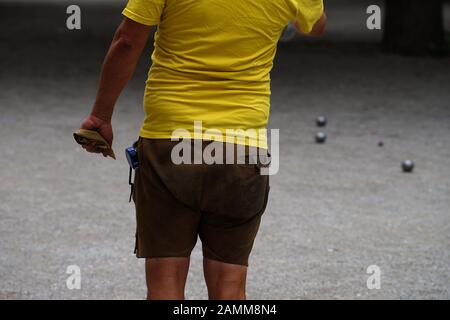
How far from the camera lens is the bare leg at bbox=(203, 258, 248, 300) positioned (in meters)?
3.52

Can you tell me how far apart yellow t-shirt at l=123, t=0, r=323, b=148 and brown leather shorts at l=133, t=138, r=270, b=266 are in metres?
0.08

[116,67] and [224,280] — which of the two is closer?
[116,67]

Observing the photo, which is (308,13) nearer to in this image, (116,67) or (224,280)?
(116,67)

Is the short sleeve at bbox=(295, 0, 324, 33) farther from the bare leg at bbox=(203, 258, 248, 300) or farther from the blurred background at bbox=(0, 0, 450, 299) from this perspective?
the blurred background at bbox=(0, 0, 450, 299)

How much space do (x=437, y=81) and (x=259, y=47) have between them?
36.8 ft

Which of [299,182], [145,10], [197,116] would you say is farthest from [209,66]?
[299,182]

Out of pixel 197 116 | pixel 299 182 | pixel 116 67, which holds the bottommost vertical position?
pixel 299 182

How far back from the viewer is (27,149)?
365 inches

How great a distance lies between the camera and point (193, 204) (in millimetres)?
3441

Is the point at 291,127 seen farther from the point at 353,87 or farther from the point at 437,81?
the point at 437,81

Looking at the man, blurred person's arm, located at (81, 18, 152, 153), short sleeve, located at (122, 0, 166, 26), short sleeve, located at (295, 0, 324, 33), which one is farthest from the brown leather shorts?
short sleeve, located at (295, 0, 324, 33)

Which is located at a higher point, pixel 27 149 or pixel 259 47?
pixel 259 47

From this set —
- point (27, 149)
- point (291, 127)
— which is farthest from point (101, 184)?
point (291, 127)

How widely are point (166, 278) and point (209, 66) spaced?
72 centimetres
